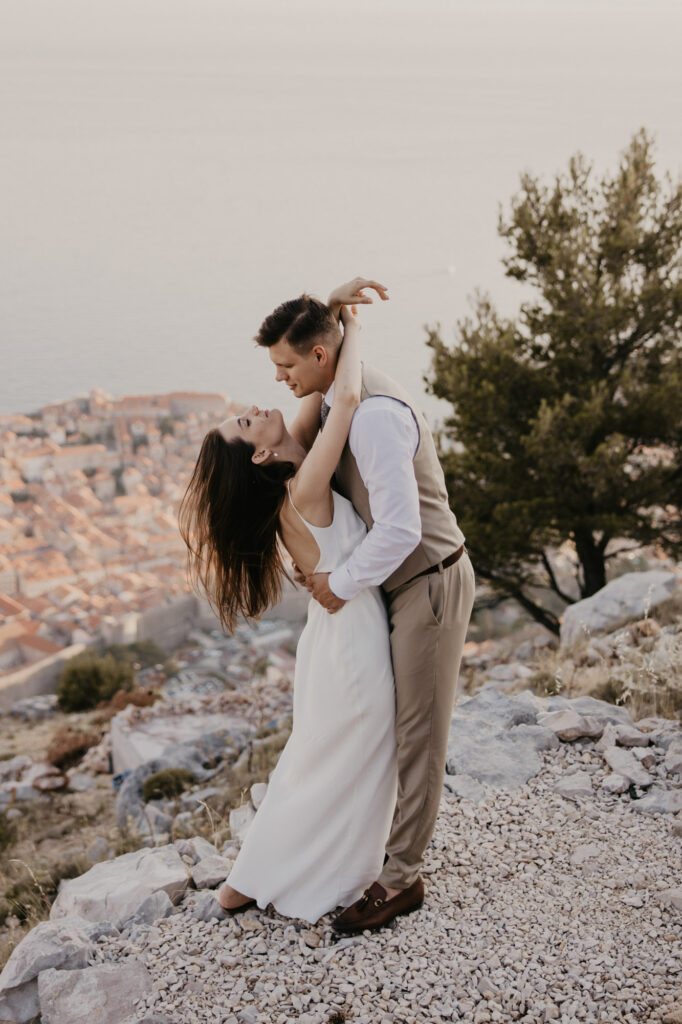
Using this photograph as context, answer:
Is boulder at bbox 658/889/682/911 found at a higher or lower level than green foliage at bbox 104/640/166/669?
higher

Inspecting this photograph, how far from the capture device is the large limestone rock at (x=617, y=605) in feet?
23.0

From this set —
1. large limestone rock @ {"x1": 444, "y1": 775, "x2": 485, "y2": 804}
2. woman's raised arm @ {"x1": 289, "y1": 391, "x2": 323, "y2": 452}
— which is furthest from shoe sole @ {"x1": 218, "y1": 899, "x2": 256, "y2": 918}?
woman's raised arm @ {"x1": 289, "y1": 391, "x2": 323, "y2": 452}

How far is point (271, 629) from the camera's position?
1248 inches

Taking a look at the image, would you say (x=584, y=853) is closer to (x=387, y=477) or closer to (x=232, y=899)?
(x=232, y=899)

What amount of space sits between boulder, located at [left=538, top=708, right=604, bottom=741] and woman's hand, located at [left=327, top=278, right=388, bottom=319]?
8.14 ft

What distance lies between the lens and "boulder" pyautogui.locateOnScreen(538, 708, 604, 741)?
4.04 meters

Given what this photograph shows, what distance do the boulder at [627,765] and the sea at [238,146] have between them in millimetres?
10331

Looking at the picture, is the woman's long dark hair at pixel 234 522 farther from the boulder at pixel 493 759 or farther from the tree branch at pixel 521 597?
the tree branch at pixel 521 597

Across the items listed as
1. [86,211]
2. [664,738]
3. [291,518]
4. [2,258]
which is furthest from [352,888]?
[86,211]

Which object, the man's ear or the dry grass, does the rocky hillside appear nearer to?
the dry grass

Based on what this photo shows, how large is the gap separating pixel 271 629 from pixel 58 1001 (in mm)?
29272

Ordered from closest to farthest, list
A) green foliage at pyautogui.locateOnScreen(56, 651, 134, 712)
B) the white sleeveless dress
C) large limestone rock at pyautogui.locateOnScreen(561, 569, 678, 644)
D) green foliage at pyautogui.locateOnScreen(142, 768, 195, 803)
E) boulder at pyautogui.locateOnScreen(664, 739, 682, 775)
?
the white sleeveless dress
boulder at pyautogui.locateOnScreen(664, 739, 682, 775)
green foliage at pyautogui.locateOnScreen(142, 768, 195, 803)
large limestone rock at pyautogui.locateOnScreen(561, 569, 678, 644)
green foliage at pyautogui.locateOnScreen(56, 651, 134, 712)

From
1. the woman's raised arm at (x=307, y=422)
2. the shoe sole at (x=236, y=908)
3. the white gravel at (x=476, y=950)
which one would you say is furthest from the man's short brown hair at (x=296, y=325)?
the shoe sole at (x=236, y=908)

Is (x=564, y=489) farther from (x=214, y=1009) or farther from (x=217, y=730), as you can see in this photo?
(x=214, y=1009)
